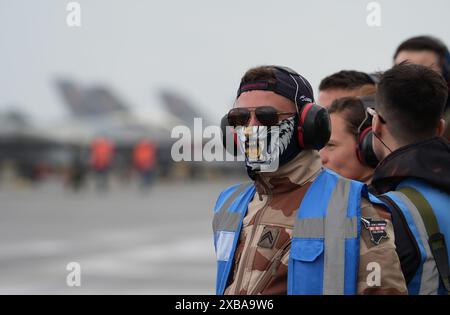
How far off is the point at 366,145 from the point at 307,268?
0.93 metres

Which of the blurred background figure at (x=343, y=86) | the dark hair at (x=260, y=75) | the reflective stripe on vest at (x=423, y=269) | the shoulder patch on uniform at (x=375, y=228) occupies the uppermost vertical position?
the blurred background figure at (x=343, y=86)

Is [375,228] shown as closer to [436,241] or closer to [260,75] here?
[436,241]

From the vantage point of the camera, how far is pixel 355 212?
6.52 feet

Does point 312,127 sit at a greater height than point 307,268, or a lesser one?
greater

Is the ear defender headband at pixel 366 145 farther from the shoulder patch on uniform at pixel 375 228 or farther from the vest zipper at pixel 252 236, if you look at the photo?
the shoulder patch on uniform at pixel 375 228

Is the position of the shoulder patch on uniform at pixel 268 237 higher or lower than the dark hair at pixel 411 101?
lower

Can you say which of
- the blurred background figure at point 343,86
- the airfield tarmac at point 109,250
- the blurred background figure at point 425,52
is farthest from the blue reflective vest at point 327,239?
the airfield tarmac at point 109,250

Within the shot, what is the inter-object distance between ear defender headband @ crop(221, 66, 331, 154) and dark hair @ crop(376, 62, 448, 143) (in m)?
0.27

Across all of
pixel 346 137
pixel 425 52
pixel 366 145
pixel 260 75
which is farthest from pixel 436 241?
pixel 425 52

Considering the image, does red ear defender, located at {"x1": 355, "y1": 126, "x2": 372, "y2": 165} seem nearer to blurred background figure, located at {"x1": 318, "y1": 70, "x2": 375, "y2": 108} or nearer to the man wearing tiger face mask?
blurred background figure, located at {"x1": 318, "y1": 70, "x2": 375, "y2": 108}

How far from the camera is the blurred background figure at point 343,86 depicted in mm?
3373

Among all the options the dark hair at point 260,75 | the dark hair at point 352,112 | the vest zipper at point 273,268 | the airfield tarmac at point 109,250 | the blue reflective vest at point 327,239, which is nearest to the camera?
the blue reflective vest at point 327,239

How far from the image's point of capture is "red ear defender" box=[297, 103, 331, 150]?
2.20m

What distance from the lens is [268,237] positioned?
2.18 m
